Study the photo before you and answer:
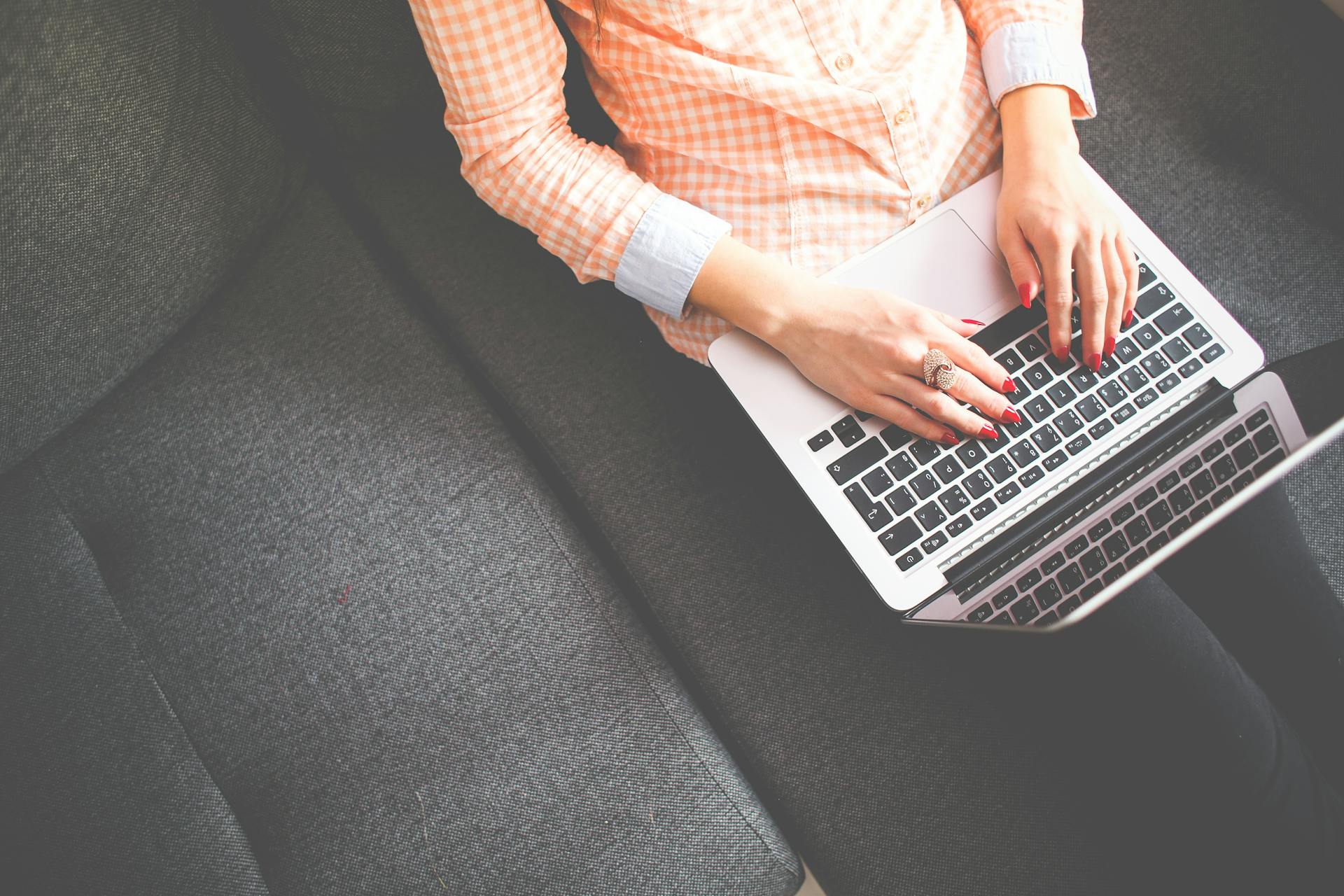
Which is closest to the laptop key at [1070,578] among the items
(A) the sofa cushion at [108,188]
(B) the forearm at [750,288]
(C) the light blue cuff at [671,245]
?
(B) the forearm at [750,288]

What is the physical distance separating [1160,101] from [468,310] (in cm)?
94

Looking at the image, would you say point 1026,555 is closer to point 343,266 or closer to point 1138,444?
point 1138,444

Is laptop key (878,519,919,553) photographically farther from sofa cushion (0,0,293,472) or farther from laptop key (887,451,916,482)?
sofa cushion (0,0,293,472)

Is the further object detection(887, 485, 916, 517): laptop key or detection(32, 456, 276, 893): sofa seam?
detection(32, 456, 276, 893): sofa seam

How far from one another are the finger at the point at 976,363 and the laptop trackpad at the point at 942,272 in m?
0.07

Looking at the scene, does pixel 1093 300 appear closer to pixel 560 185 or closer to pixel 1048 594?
pixel 1048 594

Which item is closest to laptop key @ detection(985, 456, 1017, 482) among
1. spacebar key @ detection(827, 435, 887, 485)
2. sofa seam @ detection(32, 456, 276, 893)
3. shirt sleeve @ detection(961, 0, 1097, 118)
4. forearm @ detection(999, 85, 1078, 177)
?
spacebar key @ detection(827, 435, 887, 485)

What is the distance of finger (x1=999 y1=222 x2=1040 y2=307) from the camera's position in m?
0.79

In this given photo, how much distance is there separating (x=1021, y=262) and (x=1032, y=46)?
0.83 feet

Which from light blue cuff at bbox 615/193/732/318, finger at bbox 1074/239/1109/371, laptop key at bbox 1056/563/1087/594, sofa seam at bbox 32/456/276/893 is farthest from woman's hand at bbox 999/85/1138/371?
sofa seam at bbox 32/456/276/893

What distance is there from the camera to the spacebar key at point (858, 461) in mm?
771

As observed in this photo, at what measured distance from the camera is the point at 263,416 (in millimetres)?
973

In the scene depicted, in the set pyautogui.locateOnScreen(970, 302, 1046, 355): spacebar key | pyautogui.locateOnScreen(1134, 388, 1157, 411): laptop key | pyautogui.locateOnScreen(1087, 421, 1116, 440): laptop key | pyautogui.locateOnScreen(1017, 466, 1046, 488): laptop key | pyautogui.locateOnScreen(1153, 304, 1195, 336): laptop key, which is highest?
pyautogui.locateOnScreen(970, 302, 1046, 355): spacebar key

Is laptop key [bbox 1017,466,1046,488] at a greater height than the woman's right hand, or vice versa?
the woman's right hand
